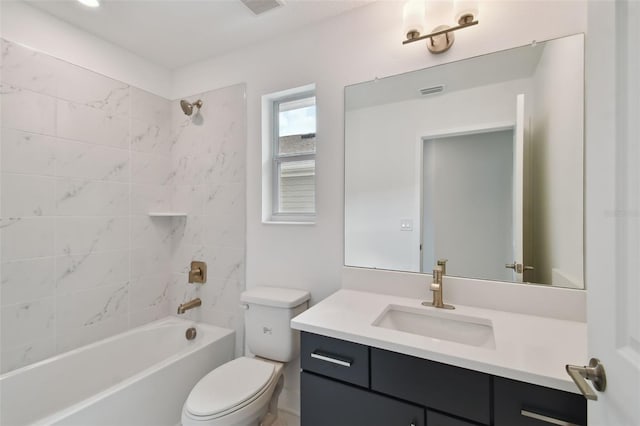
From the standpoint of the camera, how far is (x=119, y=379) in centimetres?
193

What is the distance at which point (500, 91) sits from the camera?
4.35ft

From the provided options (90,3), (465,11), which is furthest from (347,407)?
(90,3)

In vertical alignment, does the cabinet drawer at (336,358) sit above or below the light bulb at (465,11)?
below

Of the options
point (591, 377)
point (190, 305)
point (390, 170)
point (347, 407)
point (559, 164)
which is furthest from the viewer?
point (190, 305)

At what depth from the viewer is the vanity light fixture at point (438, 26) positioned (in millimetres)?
1282

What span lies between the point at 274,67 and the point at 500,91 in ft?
4.46

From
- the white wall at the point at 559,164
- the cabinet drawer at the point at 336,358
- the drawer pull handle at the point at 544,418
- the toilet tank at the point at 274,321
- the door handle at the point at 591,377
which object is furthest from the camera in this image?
the toilet tank at the point at 274,321

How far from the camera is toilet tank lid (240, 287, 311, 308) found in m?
1.64

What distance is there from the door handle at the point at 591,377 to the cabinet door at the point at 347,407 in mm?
508

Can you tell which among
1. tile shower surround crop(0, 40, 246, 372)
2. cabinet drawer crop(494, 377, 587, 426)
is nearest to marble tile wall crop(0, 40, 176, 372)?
tile shower surround crop(0, 40, 246, 372)

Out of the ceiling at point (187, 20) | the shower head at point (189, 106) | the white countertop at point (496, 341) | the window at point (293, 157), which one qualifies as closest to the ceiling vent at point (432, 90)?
the ceiling at point (187, 20)

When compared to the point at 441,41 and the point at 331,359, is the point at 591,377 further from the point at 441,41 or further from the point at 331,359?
the point at 441,41

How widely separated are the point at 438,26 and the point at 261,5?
94cm

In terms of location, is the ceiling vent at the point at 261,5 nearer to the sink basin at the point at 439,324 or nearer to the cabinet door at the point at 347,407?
the sink basin at the point at 439,324
